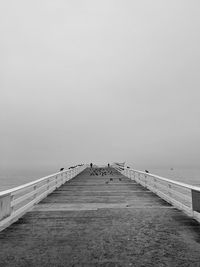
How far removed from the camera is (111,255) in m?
4.22

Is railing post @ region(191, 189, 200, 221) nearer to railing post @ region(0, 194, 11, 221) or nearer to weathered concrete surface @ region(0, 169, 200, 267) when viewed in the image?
weathered concrete surface @ region(0, 169, 200, 267)

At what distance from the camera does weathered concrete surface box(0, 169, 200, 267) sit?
4035 mm

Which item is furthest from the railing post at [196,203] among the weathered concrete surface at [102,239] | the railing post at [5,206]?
the railing post at [5,206]

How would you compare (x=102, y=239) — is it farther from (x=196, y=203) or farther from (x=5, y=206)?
(x=196, y=203)

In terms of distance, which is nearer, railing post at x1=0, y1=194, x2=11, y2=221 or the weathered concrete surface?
the weathered concrete surface

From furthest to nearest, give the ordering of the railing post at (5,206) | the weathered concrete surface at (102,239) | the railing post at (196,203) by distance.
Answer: the railing post at (196,203)
the railing post at (5,206)
the weathered concrete surface at (102,239)

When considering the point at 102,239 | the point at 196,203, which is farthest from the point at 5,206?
the point at 196,203

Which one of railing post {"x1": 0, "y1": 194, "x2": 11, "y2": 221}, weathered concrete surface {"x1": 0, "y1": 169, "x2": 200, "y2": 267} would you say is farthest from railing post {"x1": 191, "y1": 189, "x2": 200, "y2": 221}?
railing post {"x1": 0, "y1": 194, "x2": 11, "y2": 221}

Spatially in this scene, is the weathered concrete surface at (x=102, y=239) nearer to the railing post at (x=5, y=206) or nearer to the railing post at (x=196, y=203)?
the railing post at (x=196, y=203)

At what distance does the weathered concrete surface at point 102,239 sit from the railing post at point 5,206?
374 millimetres

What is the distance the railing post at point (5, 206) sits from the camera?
19.5ft

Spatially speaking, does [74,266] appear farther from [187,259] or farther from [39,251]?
[187,259]

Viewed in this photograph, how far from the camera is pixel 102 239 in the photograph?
16.7ft

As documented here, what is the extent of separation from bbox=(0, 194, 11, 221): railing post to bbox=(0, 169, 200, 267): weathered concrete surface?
374 millimetres
